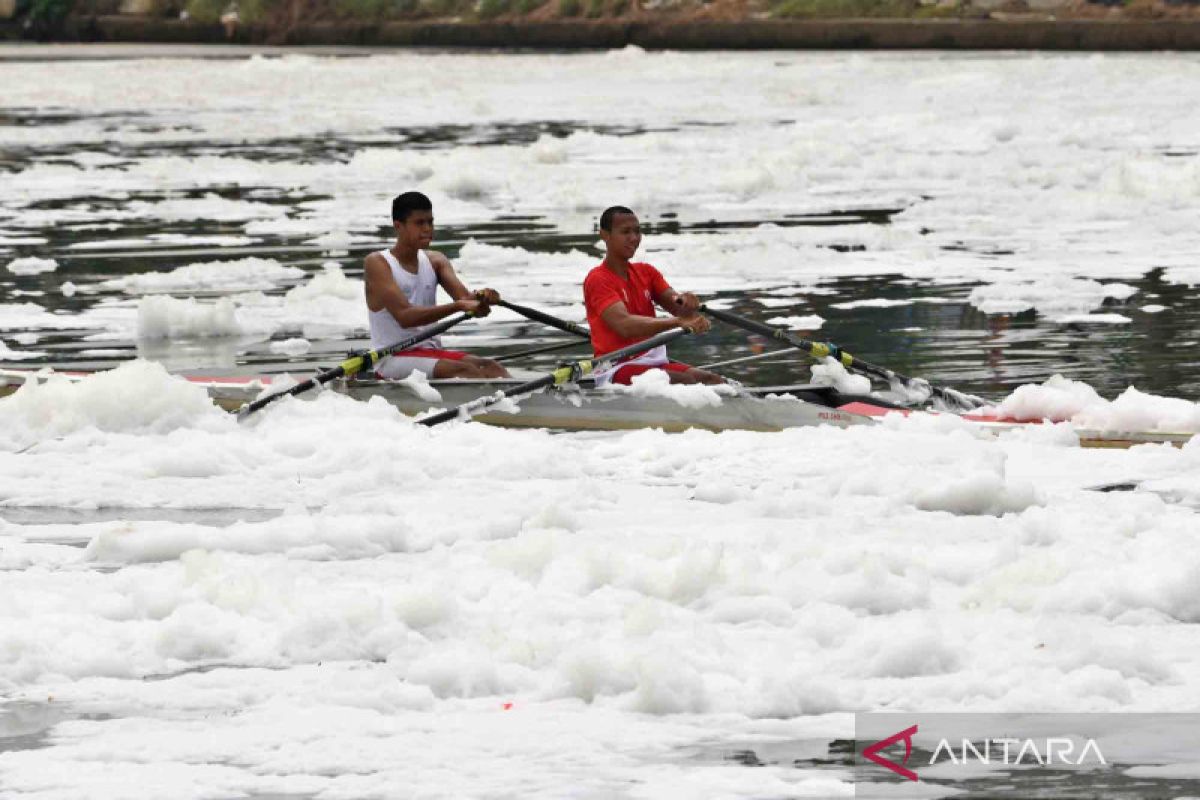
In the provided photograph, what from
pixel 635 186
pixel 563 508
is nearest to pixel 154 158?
pixel 635 186

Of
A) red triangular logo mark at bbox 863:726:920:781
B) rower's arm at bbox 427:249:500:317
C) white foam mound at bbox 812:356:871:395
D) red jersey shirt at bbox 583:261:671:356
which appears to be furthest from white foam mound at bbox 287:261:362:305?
red triangular logo mark at bbox 863:726:920:781

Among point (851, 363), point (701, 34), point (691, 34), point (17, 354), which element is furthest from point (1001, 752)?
point (691, 34)

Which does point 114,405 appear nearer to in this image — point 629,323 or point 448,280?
point 448,280

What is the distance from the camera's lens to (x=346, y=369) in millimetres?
11648

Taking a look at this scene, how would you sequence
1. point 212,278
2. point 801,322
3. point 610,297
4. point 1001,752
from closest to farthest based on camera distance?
point 1001,752
point 610,297
point 801,322
point 212,278

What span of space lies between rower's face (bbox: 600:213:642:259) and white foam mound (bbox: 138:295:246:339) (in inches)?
180

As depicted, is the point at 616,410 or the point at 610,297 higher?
the point at 610,297

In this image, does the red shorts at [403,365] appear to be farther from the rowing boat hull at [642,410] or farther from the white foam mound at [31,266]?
the white foam mound at [31,266]

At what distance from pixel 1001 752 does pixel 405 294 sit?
6.55 meters

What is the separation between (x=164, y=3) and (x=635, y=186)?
216 ft

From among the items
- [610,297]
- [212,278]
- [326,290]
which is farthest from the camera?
[212,278]

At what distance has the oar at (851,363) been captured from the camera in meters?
11.4

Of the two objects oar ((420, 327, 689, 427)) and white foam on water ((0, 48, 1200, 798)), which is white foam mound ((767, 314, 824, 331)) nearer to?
white foam on water ((0, 48, 1200, 798))

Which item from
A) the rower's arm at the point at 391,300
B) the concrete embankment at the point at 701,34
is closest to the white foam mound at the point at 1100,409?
the rower's arm at the point at 391,300
